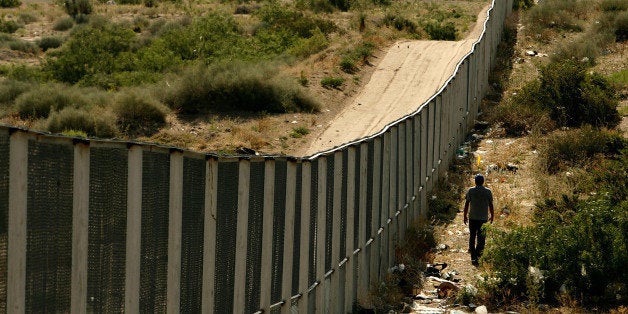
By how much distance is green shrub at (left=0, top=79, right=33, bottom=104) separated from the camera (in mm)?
32344

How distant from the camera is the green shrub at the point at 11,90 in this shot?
1273 inches

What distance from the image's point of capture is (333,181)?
11.5 m

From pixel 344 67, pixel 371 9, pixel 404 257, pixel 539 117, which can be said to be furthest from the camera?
pixel 371 9

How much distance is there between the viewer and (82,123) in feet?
92.4

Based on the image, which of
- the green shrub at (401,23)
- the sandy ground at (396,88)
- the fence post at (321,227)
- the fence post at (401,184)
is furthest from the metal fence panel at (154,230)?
the green shrub at (401,23)

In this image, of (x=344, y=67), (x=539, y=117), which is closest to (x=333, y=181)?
(x=539, y=117)

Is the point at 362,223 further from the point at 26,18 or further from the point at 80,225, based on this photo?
the point at 26,18

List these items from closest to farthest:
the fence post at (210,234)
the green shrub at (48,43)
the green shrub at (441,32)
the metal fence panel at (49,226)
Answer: the metal fence panel at (49,226) < the fence post at (210,234) < the green shrub at (441,32) < the green shrub at (48,43)

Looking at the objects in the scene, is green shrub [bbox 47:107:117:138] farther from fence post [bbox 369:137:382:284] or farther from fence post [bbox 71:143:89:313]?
fence post [bbox 71:143:89:313]

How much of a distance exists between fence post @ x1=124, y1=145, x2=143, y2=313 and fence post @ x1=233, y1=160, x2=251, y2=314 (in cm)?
182

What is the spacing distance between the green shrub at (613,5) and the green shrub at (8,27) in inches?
1089

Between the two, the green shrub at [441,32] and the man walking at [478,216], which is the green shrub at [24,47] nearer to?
the green shrub at [441,32]

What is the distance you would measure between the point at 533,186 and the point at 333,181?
951 centimetres

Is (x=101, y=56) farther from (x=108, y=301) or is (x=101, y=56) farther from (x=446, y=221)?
(x=108, y=301)
